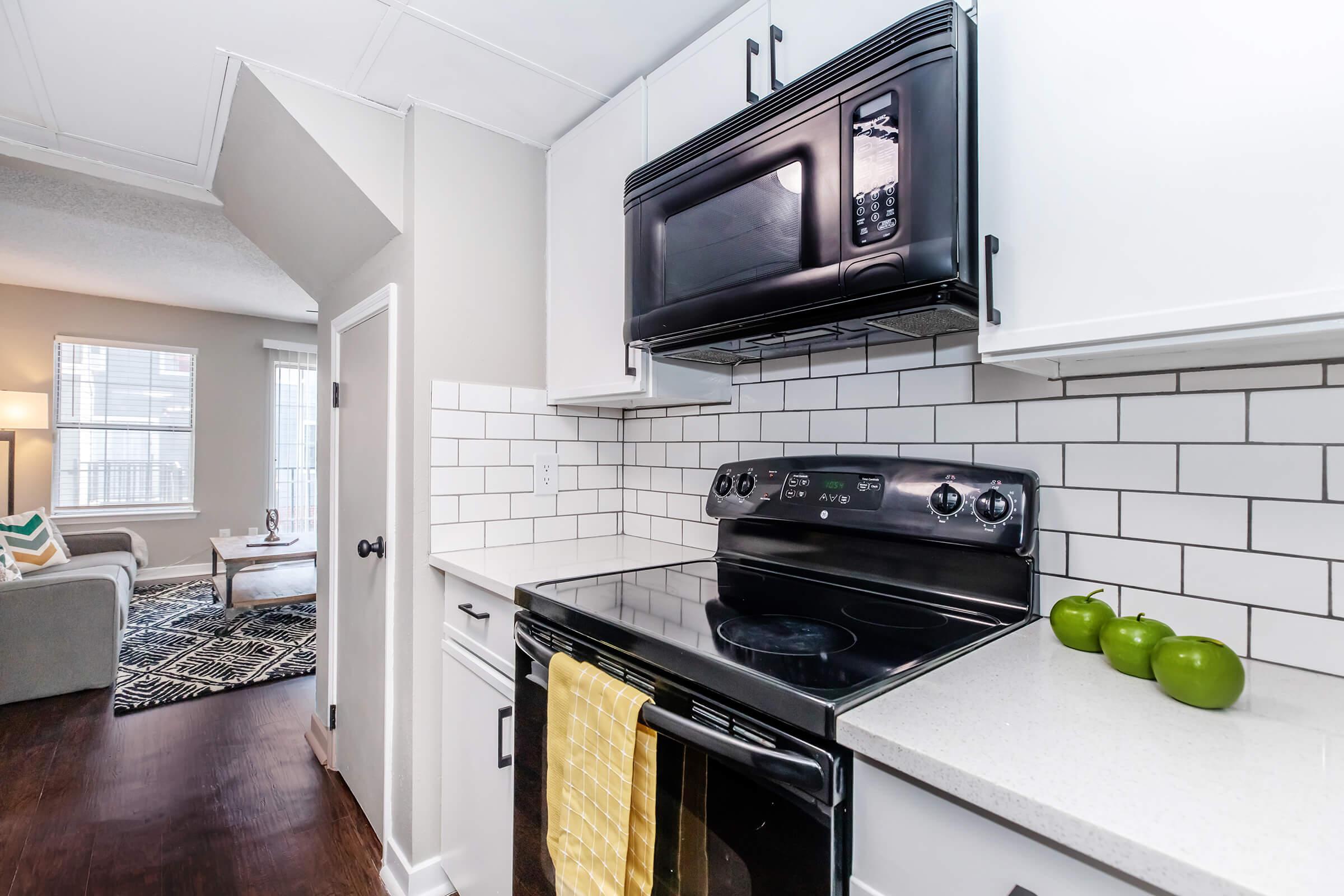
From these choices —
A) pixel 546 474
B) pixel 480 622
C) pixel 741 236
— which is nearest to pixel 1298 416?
pixel 741 236

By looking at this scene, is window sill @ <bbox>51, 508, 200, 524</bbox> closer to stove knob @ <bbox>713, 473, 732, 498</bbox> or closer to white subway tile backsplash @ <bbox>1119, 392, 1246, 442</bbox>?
stove knob @ <bbox>713, 473, 732, 498</bbox>

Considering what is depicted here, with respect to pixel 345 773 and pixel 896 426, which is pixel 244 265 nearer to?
pixel 345 773

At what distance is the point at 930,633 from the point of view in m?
0.98

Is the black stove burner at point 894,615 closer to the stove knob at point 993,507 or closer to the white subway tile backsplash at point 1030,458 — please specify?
the stove knob at point 993,507

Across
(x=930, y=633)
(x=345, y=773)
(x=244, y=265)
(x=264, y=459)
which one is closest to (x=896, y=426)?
(x=930, y=633)

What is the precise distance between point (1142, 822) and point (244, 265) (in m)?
5.29

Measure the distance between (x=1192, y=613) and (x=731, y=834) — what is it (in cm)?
77

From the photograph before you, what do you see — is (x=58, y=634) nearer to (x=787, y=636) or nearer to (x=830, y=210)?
(x=787, y=636)

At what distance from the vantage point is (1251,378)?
0.90 meters

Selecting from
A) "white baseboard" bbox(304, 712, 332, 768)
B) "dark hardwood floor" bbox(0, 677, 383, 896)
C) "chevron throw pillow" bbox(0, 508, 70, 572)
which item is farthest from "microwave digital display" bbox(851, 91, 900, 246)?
"chevron throw pillow" bbox(0, 508, 70, 572)

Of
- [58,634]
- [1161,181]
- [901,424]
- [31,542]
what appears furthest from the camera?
[31,542]

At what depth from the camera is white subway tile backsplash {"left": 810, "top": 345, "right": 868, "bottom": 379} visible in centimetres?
142

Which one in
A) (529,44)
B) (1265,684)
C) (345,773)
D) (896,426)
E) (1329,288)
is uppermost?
(529,44)

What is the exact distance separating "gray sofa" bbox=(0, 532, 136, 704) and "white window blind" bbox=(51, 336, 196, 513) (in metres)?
2.81
